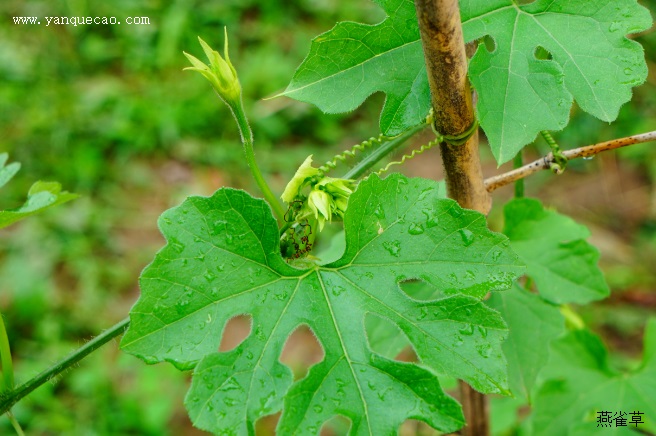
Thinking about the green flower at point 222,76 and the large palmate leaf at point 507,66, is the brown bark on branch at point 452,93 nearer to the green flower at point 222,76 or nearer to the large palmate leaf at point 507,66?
the large palmate leaf at point 507,66

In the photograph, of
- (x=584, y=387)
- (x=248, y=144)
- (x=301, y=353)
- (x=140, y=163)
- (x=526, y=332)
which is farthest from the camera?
(x=140, y=163)

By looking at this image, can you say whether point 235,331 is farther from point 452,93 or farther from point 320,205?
point 452,93

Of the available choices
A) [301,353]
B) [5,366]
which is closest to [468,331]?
[5,366]

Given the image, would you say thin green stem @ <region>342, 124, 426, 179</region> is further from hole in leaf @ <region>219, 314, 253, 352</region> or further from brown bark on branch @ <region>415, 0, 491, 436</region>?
hole in leaf @ <region>219, 314, 253, 352</region>

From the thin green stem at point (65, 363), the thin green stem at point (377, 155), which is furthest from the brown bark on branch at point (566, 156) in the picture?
the thin green stem at point (65, 363)

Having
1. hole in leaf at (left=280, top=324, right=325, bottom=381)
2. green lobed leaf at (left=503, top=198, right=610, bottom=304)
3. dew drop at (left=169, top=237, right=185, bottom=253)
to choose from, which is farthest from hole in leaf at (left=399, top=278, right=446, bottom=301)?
hole in leaf at (left=280, top=324, right=325, bottom=381)

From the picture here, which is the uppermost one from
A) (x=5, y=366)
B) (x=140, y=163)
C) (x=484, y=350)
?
(x=140, y=163)
